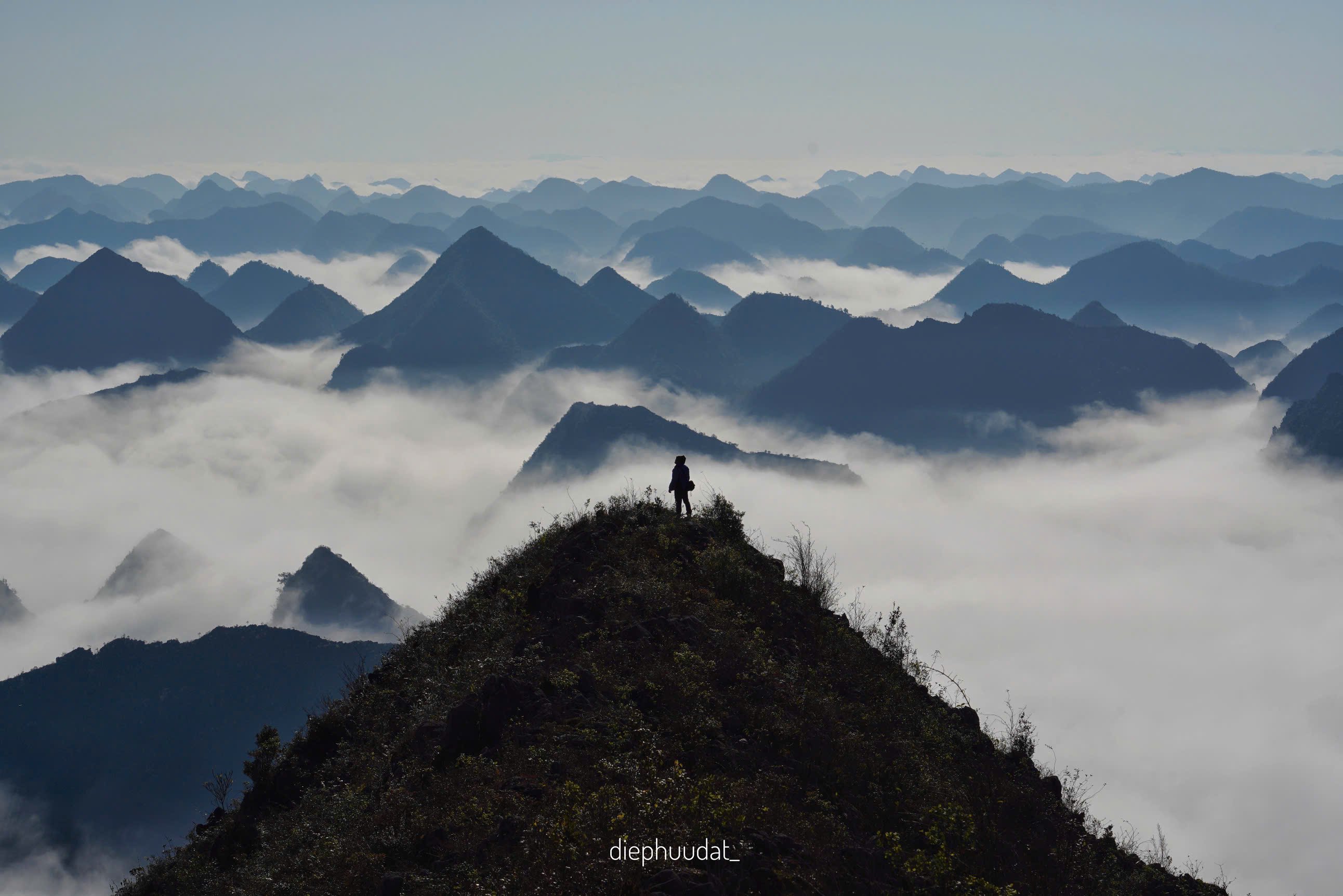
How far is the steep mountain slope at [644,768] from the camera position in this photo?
1535 centimetres

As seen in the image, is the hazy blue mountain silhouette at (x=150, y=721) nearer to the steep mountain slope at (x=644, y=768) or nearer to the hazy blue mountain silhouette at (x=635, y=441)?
the hazy blue mountain silhouette at (x=635, y=441)

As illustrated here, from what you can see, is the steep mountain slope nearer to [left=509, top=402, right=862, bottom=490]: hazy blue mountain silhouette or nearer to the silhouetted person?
the silhouetted person

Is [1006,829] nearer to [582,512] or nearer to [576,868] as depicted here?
[576,868]

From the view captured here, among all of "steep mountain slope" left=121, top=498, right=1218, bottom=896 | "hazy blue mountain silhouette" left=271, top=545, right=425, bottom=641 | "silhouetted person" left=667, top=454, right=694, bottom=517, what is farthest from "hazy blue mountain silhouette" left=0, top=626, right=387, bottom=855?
"steep mountain slope" left=121, top=498, right=1218, bottom=896

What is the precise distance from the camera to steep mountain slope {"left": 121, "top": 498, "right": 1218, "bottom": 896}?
15352 mm

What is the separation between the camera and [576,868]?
1387cm

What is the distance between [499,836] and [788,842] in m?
5.12

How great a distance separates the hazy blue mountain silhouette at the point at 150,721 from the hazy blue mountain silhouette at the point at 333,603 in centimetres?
3901

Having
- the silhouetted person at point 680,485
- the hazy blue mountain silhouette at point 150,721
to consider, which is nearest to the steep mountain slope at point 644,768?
the silhouetted person at point 680,485

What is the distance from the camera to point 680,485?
104 ft

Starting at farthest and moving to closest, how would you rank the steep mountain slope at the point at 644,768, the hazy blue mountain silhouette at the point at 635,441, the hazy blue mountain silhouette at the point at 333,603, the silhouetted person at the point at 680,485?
the hazy blue mountain silhouette at the point at 635,441 < the hazy blue mountain silhouette at the point at 333,603 < the silhouetted person at the point at 680,485 < the steep mountain slope at the point at 644,768

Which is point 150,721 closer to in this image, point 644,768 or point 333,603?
point 333,603

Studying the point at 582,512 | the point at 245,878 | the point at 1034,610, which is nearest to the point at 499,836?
the point at 245,878

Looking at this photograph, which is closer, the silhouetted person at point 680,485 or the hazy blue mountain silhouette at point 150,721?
the silhouetted person at point 680,485
